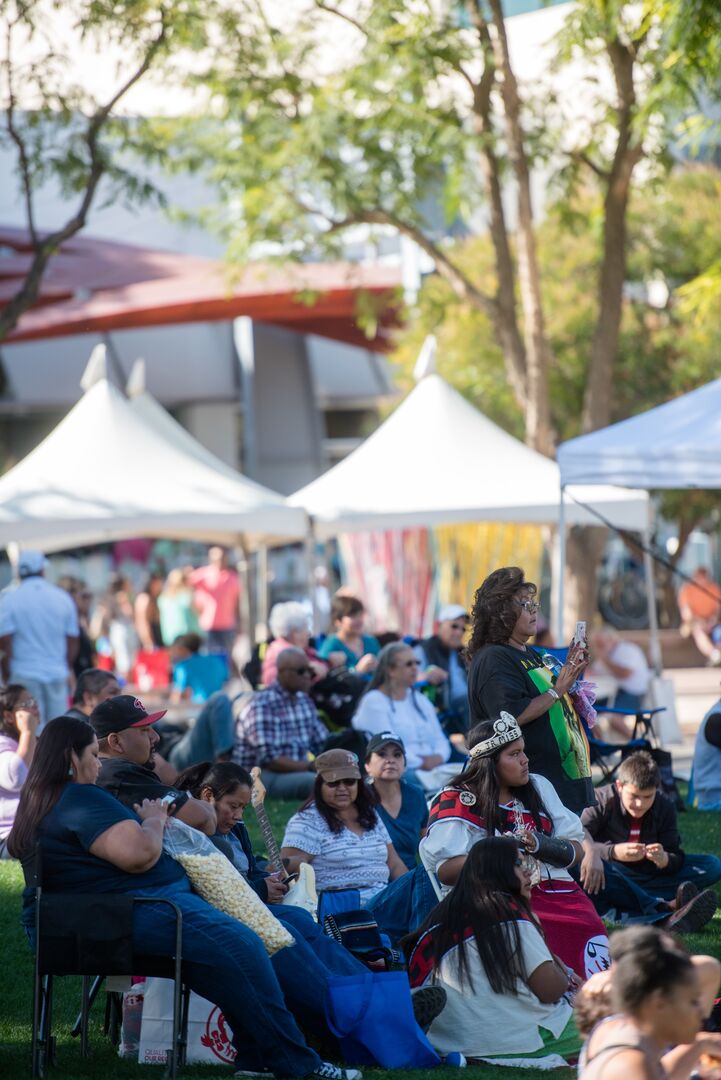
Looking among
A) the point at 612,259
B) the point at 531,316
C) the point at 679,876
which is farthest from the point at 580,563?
the point at 679,876

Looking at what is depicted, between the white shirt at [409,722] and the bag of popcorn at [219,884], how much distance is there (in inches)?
175

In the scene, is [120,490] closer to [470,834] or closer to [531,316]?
[531,316]

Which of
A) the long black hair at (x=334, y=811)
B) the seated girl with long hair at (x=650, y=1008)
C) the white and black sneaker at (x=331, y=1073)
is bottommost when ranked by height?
the white and black sneaker at (x=331, y=1073)

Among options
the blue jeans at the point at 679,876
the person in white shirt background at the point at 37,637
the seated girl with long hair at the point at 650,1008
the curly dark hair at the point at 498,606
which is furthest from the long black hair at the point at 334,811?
the person in white shirt background at the point at 37,637

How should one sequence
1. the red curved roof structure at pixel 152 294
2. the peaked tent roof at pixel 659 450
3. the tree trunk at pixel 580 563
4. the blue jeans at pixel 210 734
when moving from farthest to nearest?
the red curved roof structure at pixel 152 294 < the tree trunk at pixel 580 563 < the blue jeans at pixel 210 734 < the peaked tent roof at pixel 659 450

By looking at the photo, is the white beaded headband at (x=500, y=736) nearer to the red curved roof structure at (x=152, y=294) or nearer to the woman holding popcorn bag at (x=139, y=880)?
the woman holding popcorn bag at (x=139, y=880)

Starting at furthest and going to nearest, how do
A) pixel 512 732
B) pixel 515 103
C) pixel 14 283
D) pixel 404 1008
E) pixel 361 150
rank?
pixel 14 283 < pixel 361 150 < pixel 515 103 < pixel 512 732 < pixel 404 1008

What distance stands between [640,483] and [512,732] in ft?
15.1

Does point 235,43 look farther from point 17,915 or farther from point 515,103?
point 17,915

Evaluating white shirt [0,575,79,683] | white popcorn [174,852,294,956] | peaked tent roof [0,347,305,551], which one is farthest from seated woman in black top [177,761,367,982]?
peaked tent roof [0,347,305,551]

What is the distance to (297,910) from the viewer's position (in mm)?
5637

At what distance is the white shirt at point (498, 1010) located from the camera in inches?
200

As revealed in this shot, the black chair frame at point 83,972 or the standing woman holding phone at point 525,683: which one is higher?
the standing woman holding phone at point 525,683

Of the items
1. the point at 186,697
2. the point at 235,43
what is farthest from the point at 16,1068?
the point at 235,43
